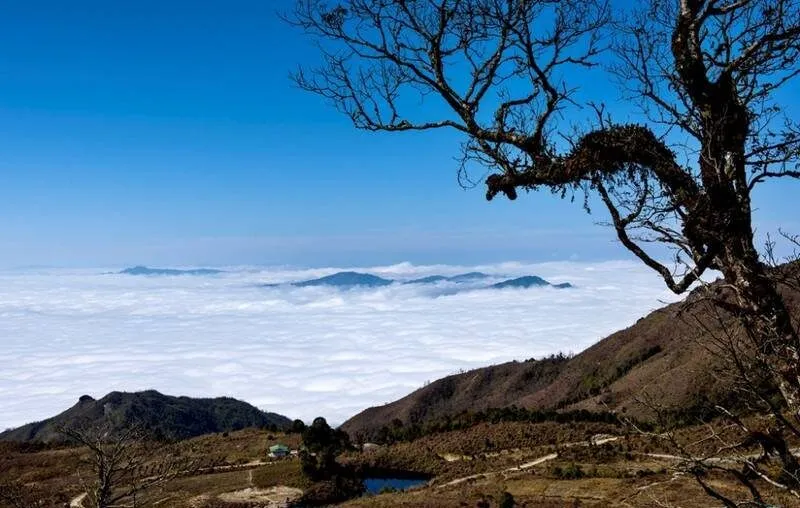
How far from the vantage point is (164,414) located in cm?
14975

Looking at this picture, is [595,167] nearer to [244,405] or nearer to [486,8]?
[486,8]

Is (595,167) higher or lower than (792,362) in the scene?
higher

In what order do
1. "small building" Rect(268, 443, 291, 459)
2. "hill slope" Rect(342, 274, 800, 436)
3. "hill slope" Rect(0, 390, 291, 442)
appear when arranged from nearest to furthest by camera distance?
"small building" Rect(268, 443, 291, 459) → "hill slope" Rect(342, 274, 800, 436) → "hill slope" Rect(0, 390, 291, 442)

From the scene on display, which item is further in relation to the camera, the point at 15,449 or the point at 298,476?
the point at 15,449

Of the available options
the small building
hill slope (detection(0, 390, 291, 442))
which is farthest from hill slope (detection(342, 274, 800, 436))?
the small building

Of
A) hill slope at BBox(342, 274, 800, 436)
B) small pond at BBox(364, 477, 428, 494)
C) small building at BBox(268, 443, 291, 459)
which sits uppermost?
hill slope at BBox(342, 274, 800, 436)

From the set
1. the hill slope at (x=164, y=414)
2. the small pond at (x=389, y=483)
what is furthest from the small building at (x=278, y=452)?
the hill slope at (x=164, y=414)

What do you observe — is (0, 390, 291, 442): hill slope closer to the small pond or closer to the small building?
the small building

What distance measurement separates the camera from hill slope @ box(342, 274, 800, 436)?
8869cm

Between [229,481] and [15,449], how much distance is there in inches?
1634

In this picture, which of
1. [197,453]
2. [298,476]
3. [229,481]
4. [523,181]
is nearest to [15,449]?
[197,453]

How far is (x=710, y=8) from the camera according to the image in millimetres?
6062

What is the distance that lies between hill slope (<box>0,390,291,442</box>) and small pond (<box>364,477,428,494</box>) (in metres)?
94.3

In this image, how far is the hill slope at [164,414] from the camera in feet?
475
